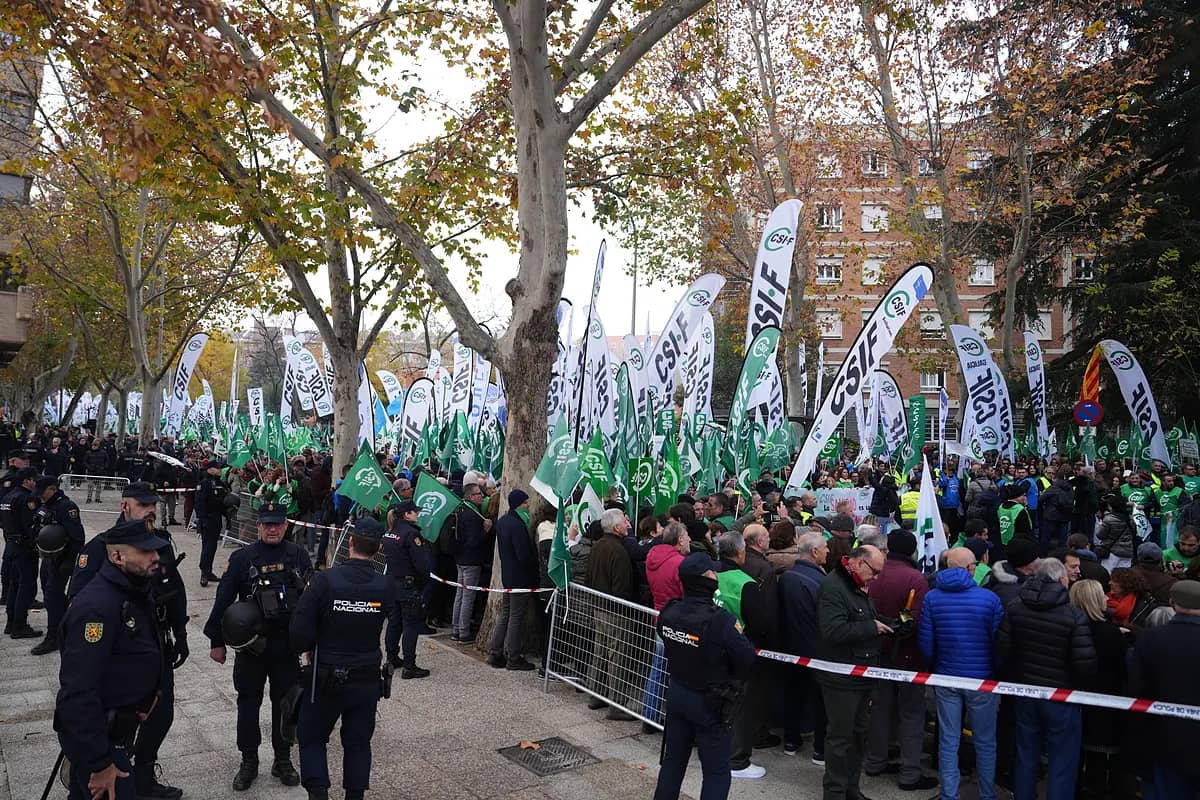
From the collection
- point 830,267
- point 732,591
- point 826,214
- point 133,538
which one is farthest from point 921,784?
point 826,214

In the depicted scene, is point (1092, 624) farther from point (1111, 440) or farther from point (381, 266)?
point (1111, 440)

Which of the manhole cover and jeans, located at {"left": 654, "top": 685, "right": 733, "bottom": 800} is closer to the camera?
jeans, located at {"left": 654, "top": 685, "right": 733, "bottom": 800}

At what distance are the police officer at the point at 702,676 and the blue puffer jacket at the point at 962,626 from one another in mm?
1709

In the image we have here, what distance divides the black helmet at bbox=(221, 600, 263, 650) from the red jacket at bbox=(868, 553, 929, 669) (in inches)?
162

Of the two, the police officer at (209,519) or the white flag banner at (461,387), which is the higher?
the white flag banner at (461,387)

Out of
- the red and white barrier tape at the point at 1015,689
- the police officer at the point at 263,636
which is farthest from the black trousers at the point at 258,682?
the red and white barrier tape at the point at 1015,689

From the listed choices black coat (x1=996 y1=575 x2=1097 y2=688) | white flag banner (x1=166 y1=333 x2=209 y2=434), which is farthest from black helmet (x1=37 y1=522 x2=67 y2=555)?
white flag banner (x1=166 y1=333 x2=209 y2=434)

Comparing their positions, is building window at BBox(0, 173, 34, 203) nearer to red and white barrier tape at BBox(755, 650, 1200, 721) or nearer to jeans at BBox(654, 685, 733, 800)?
jeans at BBox(654, 685, 733, 800)

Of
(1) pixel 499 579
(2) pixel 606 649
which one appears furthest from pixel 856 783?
(1) pixel 499 579

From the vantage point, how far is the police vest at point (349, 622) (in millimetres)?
5086

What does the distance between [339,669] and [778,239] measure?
8.26 m

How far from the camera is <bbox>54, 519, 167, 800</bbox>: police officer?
407 centimetres

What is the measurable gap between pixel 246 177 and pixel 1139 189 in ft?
77.1

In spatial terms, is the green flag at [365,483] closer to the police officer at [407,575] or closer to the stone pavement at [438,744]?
the police officer at [407,575]
